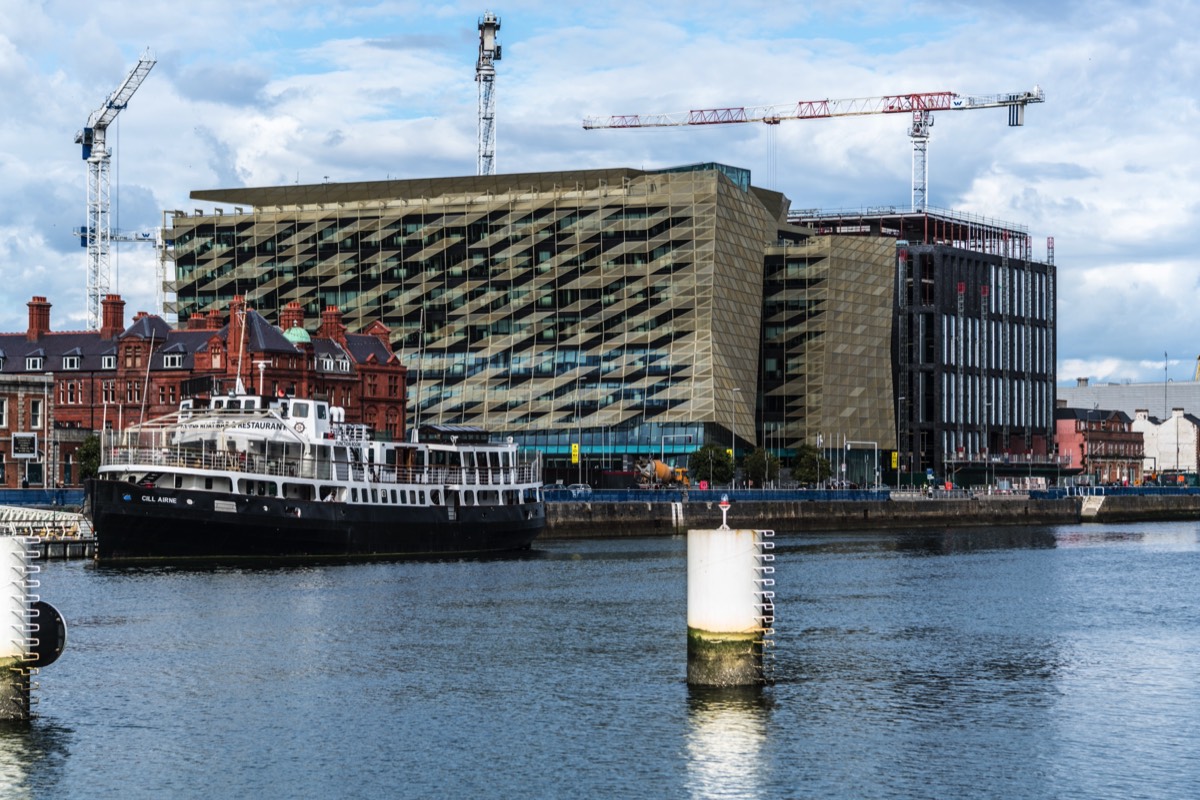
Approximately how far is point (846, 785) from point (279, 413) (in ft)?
222

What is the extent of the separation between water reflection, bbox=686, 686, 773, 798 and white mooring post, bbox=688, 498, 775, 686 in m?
0.47

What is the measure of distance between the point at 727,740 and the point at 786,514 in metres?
118

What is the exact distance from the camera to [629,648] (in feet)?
202

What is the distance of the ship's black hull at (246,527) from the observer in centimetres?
9488

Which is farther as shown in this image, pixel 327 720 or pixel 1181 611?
pixel 1181 611

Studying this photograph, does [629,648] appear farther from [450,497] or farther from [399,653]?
[450,497]

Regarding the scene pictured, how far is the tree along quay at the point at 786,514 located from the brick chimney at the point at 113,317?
50.8 metres

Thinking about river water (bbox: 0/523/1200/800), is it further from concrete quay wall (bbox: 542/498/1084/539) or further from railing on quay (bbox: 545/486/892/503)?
railing on quay (bbox: 545/486/892/503)

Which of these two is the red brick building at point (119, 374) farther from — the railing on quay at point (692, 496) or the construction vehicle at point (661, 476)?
the construction vehicle at point (661, 476)

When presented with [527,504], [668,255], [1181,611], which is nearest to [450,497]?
[527,504]

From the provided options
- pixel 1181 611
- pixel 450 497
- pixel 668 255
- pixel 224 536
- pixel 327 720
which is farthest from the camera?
pixel 668 255

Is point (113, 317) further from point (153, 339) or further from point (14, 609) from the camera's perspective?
point (14, 609)

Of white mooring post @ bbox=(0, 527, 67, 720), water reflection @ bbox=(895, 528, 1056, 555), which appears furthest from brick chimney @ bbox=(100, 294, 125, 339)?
white mooring post @ bbox=(0, 527, 67, 720)

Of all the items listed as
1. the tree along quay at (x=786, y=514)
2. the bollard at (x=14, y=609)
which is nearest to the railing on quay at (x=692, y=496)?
the tree along quay at (x=786, y=514)
